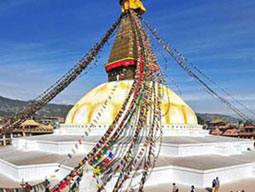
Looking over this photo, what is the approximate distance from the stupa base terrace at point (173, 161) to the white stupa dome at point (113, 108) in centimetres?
63

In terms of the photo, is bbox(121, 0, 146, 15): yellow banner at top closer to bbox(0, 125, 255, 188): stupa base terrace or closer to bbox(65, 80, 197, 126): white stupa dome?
bbox(65, 80, 197, 126): white stupa dome

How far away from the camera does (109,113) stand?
46.6 feet

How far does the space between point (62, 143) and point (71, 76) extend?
3635 millimetres

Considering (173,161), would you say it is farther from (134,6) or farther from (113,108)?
(134,6)

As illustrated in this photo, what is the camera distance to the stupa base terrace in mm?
10078

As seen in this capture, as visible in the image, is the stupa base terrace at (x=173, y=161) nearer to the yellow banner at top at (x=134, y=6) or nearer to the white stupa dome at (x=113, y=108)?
the white stupa dome at (x=113, y=108)

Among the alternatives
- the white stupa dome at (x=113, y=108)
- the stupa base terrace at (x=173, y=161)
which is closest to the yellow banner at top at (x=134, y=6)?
the white stupa dome at (x=113, y=108)

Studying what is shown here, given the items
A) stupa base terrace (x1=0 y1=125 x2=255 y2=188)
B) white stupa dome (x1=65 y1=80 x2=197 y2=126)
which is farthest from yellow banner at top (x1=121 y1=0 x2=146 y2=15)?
stupa base terrace (x1=0 y1=125 x2=255 y2=188)

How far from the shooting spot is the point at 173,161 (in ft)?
36.6

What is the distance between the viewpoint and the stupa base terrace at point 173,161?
33.1ft

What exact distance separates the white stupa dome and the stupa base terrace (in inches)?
24.8

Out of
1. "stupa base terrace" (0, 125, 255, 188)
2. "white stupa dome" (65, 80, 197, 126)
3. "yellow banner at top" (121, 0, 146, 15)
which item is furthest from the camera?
"yellow banner at top" (121, 0, 146, 15)

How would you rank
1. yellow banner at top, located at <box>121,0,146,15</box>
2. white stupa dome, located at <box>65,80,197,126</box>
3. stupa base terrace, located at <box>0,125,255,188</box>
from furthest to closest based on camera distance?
yellow banner at top, located at <box>121,0,146,15</box> → white stupa dome, located at <box>65,80,197,126</box> → stupa base terrace, located at <box>0,125,255,188</box>

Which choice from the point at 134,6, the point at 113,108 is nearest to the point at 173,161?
the point at 113,108
